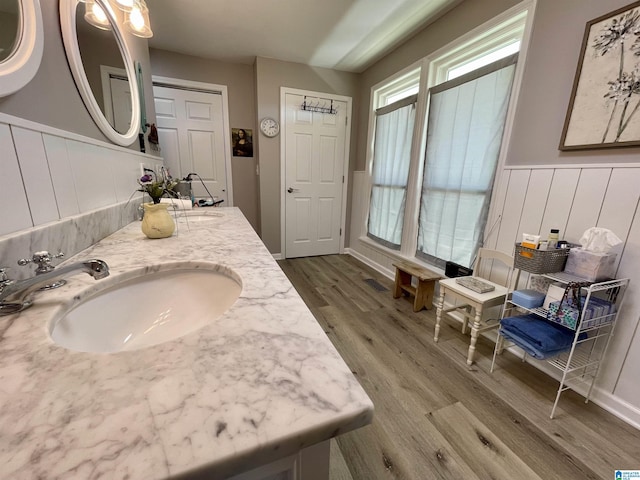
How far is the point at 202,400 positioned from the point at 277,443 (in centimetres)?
11

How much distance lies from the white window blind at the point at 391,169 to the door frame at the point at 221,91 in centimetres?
181

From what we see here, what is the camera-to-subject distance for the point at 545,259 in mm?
1298

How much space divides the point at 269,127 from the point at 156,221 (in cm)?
242

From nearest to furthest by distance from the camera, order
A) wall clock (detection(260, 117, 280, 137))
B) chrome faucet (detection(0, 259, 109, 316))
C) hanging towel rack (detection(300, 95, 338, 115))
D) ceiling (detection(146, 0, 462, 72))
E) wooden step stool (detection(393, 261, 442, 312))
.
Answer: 1. chrome faucet (detection(0, 259, 109, 316))
2. ceiling (detection(146, 0, 462, 72))
3. wooden step stool (detection(393, 261, 442, 312))
4. wall clock (detection(260, 117, 280, 137))
5. hanging towel rack (detection(300, 95, 338, 115))

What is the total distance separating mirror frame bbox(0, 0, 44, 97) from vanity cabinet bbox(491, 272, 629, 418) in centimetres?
207

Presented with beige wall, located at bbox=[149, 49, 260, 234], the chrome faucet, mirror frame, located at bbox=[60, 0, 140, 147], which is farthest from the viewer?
beige wall, located at bbox=[149, 49, 260, 234]

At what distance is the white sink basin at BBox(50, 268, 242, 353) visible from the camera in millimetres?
589

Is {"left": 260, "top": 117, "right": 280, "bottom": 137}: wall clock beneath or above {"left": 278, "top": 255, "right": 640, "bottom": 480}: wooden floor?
above

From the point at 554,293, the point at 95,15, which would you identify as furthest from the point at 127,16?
the point at 554,293

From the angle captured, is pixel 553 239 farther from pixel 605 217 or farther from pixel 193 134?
pixel 193 134

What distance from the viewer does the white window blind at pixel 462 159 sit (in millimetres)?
1756

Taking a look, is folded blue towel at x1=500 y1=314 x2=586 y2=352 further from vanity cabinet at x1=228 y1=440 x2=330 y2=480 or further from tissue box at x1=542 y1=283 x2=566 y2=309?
vanity cabinet at x1=228 y1=440 x2=330 y2=480

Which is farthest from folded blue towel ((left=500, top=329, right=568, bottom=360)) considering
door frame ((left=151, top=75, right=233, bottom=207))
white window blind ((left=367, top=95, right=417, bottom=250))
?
door frame ((left=151, top=75, right=233, bottom=207))

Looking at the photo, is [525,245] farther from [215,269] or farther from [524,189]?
[215,269]
